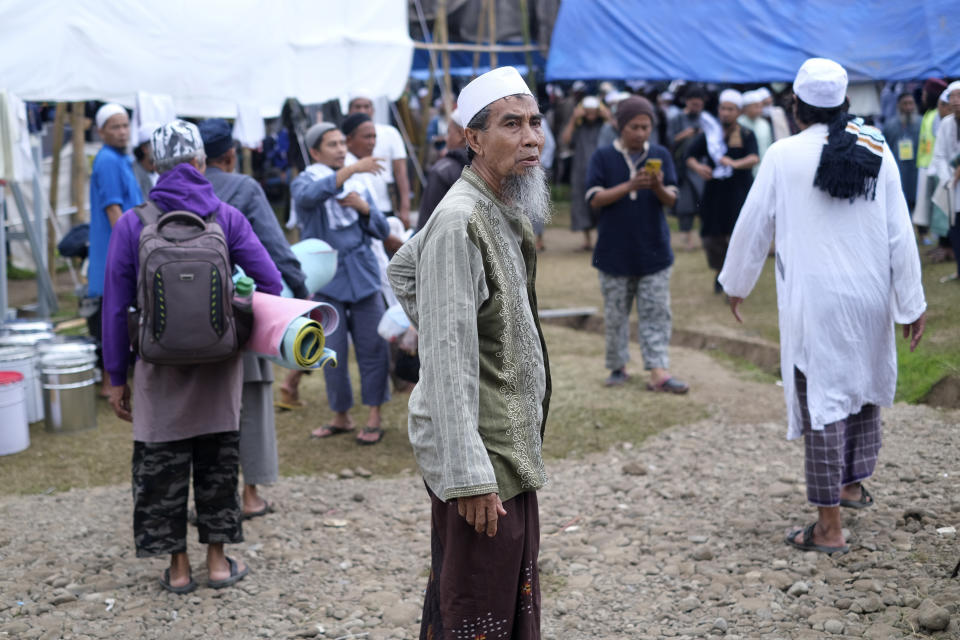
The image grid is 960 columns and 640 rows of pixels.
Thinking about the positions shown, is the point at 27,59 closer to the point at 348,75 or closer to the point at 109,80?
the point at 109,80

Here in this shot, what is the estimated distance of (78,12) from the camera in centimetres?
804

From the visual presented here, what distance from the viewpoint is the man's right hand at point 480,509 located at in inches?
88.2

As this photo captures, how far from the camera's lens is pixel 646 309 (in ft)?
21.7

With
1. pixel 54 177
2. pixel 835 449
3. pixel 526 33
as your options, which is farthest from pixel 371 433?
pixel 526 33

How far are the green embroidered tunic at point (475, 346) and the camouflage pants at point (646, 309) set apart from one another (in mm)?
4091

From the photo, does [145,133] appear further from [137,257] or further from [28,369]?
[137,257]

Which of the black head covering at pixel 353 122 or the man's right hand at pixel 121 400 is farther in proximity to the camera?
the black head covering at pixel 353 122

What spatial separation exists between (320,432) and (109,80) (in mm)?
4069

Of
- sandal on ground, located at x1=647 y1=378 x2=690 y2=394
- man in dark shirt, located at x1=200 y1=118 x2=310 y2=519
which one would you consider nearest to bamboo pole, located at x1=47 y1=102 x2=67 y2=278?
man in dark shirt, located at x1=200 y1=118 x2=310 y2=519

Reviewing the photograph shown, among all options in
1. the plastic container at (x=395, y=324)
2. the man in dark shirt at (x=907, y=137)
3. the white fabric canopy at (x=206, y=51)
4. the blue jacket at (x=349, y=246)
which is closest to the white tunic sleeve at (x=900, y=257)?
the plastic container at (x=395, y=324)

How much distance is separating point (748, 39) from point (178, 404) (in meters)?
10.3

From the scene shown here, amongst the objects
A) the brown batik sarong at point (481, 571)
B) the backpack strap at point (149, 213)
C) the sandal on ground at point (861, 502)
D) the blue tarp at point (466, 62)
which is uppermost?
the blue tarp at point (466, 62)

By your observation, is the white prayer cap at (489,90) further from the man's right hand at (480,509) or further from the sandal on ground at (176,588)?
the sandal on ground at (176,588)

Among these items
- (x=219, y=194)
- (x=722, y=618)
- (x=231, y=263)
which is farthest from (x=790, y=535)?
(x=219, y=194)
